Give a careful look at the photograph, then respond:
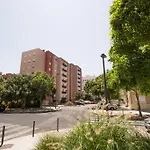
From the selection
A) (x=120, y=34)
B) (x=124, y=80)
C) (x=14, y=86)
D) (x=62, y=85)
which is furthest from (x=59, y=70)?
(x=120, y=34)

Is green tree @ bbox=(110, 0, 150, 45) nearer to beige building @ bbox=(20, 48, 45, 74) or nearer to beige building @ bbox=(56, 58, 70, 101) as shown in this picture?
beige building @ bbox=(20, 48, 45, 74)

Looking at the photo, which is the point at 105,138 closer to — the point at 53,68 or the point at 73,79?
the point at 53,68

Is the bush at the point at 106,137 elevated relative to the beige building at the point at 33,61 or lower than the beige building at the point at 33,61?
lower

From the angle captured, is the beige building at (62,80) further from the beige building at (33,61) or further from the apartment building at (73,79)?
the beige building at (33,61)

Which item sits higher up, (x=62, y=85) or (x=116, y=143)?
(x=62, y=85)

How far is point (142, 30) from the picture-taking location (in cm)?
433

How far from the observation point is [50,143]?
4.38 m

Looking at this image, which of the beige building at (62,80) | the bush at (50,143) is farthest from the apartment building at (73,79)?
the bush at (50,143)

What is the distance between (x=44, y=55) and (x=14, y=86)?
95.6 feet

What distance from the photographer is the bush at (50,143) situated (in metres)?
4.17

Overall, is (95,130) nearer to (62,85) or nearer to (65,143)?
(65,143)

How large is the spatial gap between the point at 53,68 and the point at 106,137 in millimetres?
59999

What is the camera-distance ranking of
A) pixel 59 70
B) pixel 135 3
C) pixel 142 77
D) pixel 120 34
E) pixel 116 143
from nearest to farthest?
pixel 116 143 → pixel 135 3 → pixel 120 34 → pixel 142 77 → pixel 59 70

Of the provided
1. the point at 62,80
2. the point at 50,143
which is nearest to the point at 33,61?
the point at 62,80
